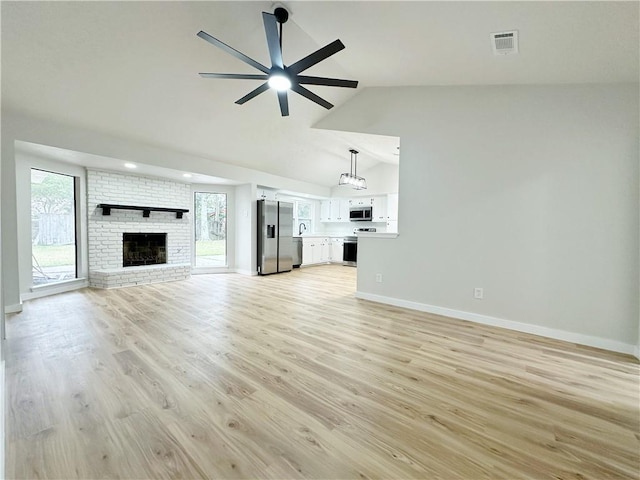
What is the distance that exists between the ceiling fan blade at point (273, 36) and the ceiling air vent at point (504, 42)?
1820mm

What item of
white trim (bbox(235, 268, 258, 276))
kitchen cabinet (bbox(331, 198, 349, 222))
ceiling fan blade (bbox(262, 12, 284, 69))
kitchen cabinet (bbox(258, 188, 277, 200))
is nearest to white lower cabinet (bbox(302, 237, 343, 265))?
kitchen cabinet (bbox(331, 198, 349, 222))

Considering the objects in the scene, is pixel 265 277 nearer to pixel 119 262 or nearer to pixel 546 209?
pixel 119 262

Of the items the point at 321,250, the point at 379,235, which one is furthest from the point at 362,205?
the point at 379,235

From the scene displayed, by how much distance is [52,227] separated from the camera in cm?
462

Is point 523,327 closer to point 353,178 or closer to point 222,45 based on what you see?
point 222,45

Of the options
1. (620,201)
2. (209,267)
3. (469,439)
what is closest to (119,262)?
(209,267)

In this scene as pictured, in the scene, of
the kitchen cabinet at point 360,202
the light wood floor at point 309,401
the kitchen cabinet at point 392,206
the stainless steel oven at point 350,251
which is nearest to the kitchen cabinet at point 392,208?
the kitchen cabinet at point 392,206

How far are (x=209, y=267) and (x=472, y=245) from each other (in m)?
5.82

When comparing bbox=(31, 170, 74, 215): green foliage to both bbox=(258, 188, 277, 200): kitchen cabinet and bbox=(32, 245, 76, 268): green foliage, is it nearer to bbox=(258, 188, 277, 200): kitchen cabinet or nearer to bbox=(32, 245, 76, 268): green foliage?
bbox=(32, 245, 76, 268): green foliage

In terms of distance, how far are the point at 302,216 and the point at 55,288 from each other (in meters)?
6.21

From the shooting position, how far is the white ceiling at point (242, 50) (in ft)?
7.07

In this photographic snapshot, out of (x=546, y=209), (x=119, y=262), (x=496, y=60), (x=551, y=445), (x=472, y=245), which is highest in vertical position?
(x=496, y=60)

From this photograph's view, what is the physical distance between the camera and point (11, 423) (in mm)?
1519

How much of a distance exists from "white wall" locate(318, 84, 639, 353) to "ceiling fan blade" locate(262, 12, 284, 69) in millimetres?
2093
